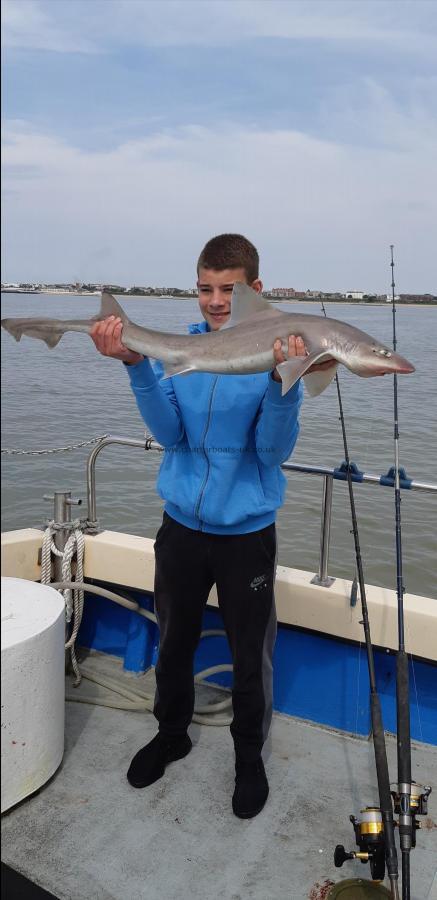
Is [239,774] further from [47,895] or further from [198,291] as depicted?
[198,291]

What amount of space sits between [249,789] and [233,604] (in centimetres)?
80

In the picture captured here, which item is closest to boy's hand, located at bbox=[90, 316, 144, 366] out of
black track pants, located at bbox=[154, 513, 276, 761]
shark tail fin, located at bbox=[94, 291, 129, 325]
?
shark tail fin, located at bbox=[94, 291, 129, 325]

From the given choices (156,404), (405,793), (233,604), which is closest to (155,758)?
(233,604)

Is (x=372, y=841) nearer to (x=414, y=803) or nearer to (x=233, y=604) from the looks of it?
(x=414, y=803)

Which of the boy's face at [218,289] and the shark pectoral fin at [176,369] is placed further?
the boy's face at [218,289]

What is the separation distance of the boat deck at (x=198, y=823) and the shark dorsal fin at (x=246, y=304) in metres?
2.01

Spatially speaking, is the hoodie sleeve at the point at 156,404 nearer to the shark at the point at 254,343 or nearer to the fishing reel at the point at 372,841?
the shark at the point at 254,343

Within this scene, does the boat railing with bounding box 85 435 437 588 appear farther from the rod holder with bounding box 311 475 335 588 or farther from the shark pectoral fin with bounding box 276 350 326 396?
the shark pectoral fin with bounding box 276 350 326 396

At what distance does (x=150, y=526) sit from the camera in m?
9.99

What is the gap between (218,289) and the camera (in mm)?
2865

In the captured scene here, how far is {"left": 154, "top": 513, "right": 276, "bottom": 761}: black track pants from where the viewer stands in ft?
9.59

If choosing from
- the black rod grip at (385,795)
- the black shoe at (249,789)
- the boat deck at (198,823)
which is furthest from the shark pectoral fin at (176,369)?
the boat deck at (198,823)

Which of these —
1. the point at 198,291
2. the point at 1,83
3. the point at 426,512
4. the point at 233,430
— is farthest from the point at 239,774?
the point at 426,512

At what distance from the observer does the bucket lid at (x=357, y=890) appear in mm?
2506
